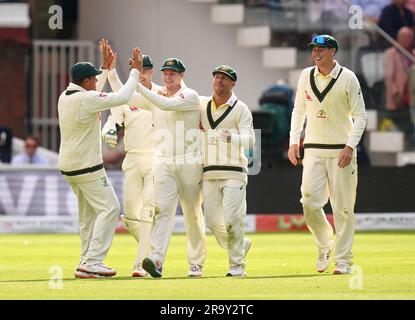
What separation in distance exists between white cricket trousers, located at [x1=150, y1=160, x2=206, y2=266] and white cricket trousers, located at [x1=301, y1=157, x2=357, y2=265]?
0.90m

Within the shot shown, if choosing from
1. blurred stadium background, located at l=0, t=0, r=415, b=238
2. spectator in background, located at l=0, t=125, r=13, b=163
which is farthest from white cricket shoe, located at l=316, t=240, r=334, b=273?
spectator in background, located at l=0, t=125, r=13, b=163

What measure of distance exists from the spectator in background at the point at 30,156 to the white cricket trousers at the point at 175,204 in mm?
8887

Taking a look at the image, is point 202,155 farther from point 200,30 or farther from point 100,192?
point 200,30

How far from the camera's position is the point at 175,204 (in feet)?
36.6

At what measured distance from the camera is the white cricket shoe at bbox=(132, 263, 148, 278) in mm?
11195

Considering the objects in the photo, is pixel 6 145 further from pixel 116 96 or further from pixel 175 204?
pixel 116 96

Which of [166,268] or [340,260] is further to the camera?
[166,268]

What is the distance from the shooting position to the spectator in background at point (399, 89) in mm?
20000

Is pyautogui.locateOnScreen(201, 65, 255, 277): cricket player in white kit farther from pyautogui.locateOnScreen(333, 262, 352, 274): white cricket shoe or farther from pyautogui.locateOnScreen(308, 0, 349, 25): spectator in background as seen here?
pyautogui.locateOnScreen(308, 0, 349, 25): spectator in background

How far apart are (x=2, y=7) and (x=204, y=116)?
1082cm

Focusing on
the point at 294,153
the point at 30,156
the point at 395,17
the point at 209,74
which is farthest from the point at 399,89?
the point at 294,153

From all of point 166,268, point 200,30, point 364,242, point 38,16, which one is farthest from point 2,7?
point 166,268

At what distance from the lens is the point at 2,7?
70.2 ft

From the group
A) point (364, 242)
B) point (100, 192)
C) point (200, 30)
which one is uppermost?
point (200, 30)
